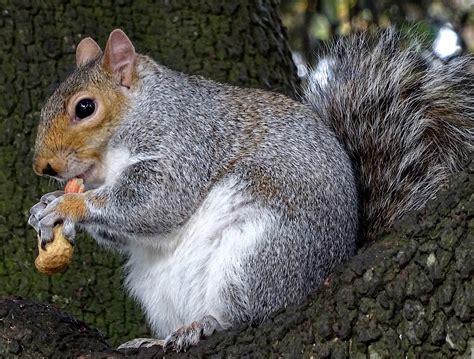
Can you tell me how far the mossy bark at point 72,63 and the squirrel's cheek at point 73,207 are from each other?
372 mm

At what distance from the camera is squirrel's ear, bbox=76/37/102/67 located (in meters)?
2.28

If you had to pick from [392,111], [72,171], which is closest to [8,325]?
[72,171]

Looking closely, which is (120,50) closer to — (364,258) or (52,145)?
(52,145)

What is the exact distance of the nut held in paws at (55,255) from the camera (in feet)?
6.24

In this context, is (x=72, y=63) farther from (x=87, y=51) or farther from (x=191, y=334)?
(x=191, y=334)

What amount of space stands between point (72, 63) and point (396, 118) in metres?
0.89

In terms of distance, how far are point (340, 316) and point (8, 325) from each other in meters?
0.59

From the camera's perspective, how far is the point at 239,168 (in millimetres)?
1979

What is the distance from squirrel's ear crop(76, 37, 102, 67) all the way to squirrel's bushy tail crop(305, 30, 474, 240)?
0.53 meters

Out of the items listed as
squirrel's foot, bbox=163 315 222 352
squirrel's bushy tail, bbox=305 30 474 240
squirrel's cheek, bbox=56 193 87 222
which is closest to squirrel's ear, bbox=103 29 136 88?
squirrel's cheek, bbox=56 193 87 222

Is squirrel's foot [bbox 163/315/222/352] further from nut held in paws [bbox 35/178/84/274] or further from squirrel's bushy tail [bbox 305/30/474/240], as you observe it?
squirrel's bushy tail [bbox 305/30/474/240]

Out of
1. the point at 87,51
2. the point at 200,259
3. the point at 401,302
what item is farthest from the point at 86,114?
the point at 401,302

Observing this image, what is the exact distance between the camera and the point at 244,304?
6.01 ft

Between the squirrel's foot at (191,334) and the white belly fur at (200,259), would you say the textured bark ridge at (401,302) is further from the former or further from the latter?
the white belly fur at (200,259)
